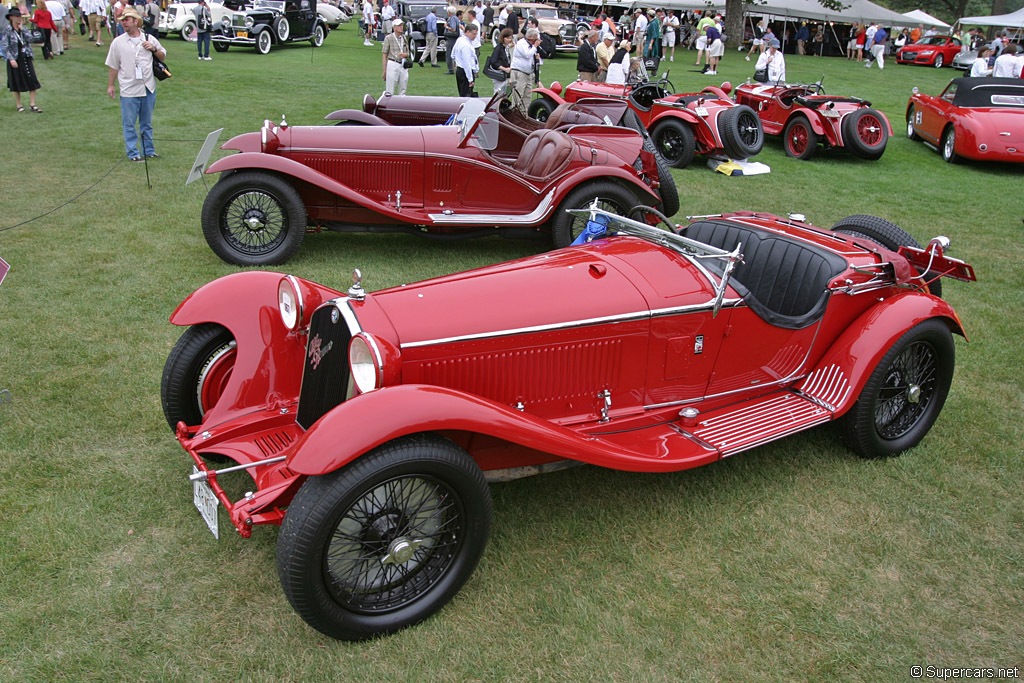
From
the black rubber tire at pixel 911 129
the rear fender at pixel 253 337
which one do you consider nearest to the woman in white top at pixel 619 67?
the black rubber tire at pixel 911 129

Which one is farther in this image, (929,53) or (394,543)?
(929,53)

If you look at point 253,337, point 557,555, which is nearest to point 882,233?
point 557,555

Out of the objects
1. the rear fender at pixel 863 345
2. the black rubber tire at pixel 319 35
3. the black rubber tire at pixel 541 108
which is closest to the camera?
the rear fender at pixel 863 345

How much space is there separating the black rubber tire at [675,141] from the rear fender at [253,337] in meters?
8.73

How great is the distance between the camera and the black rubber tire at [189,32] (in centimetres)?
2325

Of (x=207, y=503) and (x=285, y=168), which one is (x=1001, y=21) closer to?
(x=285, y=168)

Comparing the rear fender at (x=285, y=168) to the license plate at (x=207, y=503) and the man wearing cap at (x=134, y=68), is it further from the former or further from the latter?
the license plate at (x=207, y=503)

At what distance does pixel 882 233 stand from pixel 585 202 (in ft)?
9.89

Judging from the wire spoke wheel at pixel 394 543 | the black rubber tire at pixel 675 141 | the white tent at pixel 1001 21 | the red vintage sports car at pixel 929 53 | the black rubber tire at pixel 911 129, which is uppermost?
the white tent at pixel 1001 21

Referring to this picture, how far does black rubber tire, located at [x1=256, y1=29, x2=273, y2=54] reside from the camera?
883 inches

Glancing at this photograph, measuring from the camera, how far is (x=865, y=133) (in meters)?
12.3

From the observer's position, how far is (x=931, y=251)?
445 centimetres

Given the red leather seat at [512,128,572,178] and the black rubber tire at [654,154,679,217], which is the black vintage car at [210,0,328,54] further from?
the black rubber tire at [654,154,679,217]

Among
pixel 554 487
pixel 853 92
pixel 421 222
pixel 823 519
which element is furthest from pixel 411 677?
pixel 853 92
